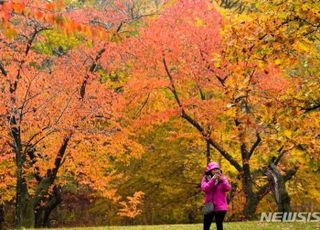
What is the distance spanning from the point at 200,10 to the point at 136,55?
11.7 feet

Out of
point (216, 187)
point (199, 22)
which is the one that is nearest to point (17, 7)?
point (216, 187)

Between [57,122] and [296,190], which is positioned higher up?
[57,122]

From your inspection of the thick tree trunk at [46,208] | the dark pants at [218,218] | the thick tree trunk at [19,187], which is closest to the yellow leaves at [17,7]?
the dark pants at [218,218]

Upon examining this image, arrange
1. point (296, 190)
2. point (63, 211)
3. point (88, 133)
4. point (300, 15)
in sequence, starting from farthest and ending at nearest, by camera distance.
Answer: point (63, 211)
point (296, 190)
point (88, 133)
point (300, 15)

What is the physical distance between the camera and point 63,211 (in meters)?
36.1

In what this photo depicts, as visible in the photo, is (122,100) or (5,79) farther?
(122,100)

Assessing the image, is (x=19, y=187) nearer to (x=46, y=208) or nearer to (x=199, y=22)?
(x=46, y=208)

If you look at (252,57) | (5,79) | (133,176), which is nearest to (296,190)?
(133,176)

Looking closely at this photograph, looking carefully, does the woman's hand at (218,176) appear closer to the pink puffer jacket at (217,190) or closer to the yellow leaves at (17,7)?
the pink puffer jacket at (217,190)

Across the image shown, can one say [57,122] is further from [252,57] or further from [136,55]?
[252,57]

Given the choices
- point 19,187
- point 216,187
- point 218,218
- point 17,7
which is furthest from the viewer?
point 19,187

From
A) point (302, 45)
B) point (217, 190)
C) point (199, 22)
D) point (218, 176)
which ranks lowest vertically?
point (217, 190)

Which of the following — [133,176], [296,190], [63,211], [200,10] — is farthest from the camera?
[63,211]

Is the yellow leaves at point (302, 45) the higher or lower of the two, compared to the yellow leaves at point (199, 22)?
lower
